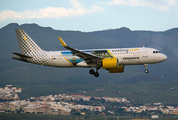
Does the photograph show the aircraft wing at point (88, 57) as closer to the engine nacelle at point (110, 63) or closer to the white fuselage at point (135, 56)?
the white fuselage at point (135, 56)

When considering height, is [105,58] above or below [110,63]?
above

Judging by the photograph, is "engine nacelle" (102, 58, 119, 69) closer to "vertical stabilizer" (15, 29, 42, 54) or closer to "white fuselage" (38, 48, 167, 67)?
"white fuselage" (38, 48, 167, 67)

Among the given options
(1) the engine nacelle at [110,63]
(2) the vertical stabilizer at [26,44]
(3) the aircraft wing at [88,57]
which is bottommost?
(1) the engine nacelle at [110,63]

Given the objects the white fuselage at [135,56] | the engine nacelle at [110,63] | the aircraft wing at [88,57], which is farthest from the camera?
the white fuselage at [135,56]

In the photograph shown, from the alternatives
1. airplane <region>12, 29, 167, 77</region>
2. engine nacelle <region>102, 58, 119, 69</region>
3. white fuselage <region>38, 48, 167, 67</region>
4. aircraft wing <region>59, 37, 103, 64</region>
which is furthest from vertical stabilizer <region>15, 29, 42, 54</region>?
engine nacelle <region>102, 58, 119, 69</region>

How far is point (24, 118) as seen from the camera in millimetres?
191750

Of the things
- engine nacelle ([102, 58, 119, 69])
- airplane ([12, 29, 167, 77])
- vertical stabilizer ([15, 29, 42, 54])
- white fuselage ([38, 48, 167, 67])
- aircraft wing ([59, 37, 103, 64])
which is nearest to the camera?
engine nacelle ([102, 58, 119, 69])

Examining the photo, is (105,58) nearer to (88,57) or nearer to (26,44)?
(88,57)

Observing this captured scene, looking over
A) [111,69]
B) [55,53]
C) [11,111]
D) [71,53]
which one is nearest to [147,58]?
[111,69]

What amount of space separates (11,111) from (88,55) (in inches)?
6201

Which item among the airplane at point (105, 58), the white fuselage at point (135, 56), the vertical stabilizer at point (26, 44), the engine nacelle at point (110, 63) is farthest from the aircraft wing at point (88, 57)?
the vertical stabilizer at point (26, 44)

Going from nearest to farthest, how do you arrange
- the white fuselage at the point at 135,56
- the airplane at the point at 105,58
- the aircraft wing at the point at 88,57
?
the aircraft wing at the point at 88,57, the airplane at the point at 105,58, the white fuselage at the point at 135,56

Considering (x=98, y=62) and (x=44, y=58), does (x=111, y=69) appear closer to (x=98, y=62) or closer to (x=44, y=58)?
(x=98, y=62)

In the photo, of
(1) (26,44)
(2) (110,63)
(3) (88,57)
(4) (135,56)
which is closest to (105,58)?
(2) (110,63)
